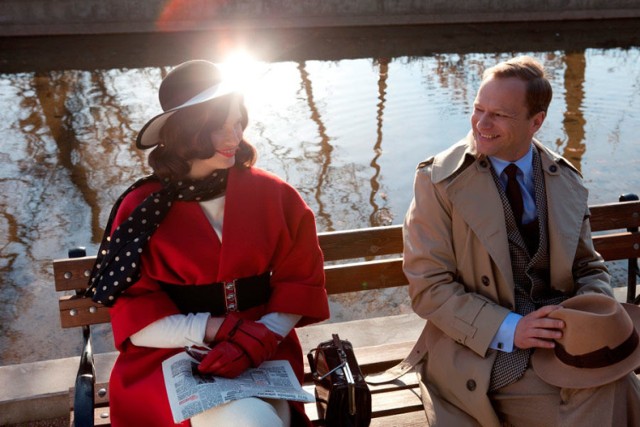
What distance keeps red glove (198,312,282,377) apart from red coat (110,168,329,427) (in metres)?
0.18

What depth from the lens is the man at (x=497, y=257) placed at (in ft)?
9.23

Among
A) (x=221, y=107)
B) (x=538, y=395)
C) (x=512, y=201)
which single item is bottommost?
(x=538, y=395)

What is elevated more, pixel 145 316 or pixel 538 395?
pixel 145 316

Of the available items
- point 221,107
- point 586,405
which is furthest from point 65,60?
point 586,405

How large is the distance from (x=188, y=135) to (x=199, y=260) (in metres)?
0.47

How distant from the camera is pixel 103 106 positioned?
10.8 metres

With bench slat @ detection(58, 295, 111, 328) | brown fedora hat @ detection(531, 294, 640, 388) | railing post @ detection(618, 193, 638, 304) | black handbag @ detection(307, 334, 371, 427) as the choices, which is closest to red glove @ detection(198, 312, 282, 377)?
black handbag @ detection(307, 334, 371, 427)

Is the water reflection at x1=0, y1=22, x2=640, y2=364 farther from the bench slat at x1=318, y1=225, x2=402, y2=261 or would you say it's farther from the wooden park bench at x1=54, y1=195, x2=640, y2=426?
the bench slat at x1=318, y1=225, x2=402, y2=261

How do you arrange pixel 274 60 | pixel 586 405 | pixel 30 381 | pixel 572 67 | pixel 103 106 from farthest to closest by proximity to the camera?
pixel 274 60 < pixel 572 67 < pixel 103 106 < pixel 30 381 < pixel 586 405

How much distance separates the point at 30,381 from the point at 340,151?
5.39m

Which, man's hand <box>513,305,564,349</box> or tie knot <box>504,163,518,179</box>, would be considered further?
tie knot <box>504,163,518,179</box>

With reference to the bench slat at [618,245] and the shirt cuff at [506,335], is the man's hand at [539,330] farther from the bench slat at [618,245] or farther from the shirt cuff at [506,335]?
the bench slat at [618,245]

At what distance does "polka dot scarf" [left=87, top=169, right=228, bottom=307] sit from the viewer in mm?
2770

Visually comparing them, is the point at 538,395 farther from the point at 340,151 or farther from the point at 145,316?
the point at 340,151
